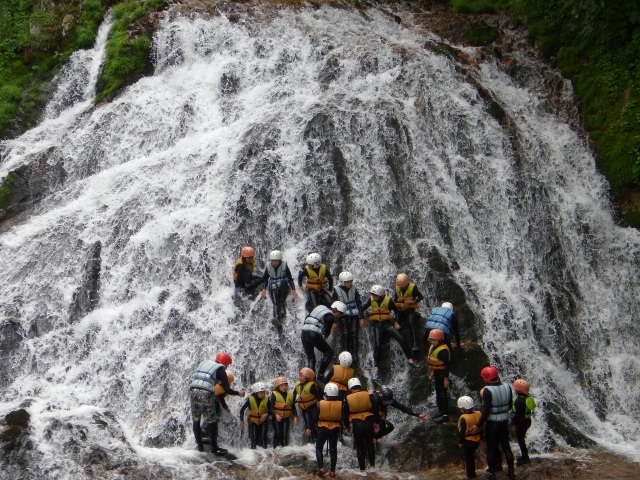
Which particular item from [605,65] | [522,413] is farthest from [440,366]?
[605,65]

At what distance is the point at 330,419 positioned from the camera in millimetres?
A: 10266

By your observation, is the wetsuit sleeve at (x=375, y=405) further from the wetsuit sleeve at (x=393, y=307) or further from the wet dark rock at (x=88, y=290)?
the wet dark rock at (x=88, y=290)

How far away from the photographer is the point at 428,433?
1137 cm

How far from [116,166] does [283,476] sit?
10.2 metres

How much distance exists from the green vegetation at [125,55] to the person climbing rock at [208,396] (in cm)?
1140

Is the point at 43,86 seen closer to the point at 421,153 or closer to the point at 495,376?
the point at 421,153

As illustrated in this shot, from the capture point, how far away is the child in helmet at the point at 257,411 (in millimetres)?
11273

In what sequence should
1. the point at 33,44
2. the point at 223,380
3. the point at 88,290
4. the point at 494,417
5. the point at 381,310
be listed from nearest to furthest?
1. the point at 494,417
2. the point at 223,380
3. the point at 381,310
4. the point at 88,290
5. the point at 33,44

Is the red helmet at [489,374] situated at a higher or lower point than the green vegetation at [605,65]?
lower

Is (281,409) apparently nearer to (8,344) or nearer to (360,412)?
(360,412)

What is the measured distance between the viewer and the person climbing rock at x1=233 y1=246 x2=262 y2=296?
1361 cm

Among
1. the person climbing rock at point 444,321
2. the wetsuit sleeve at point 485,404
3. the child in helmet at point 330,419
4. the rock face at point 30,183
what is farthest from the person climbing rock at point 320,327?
the rock face at point 30,183

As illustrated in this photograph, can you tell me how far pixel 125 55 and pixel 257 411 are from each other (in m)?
13.3

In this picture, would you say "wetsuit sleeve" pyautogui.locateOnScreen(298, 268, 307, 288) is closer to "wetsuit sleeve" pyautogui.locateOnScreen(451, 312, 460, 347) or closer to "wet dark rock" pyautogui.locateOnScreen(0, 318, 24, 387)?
"wetsuit sleeve" pyautogui.locateOnScreen(451, 312, 460, 347)
